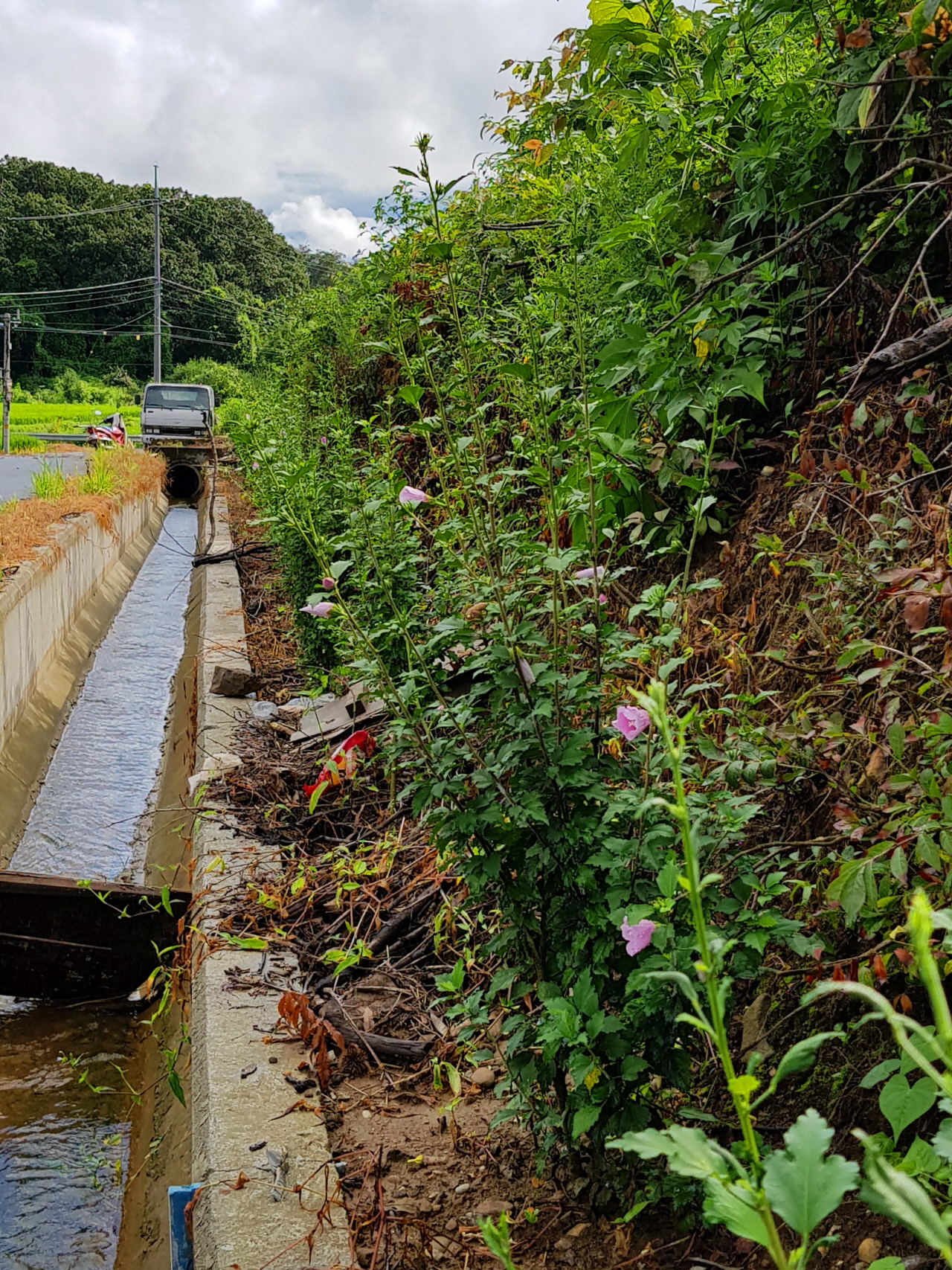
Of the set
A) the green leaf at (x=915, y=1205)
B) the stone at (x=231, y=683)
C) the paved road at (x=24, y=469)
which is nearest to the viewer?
the green leaf at (x=915, y=1205)

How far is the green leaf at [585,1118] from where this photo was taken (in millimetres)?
1437

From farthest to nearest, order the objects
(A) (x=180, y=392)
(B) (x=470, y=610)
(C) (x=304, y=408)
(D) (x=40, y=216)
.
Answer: (D) (x=40, y=216) < (A) (x=180, y=392) < (C) (x=304, y=408) < (B) (x=470, y=610)

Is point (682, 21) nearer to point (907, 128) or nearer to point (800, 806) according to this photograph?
point (907, 128)

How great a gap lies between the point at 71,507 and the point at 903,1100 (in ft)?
38.0

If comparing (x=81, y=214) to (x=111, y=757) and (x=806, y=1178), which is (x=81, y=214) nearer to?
(x=111, y=757)

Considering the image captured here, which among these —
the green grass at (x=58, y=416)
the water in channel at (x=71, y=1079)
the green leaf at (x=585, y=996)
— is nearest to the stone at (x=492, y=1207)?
the green leaf at (x=585, y=996)

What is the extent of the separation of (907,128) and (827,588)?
4.07ft

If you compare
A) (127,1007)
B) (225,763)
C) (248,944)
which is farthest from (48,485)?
(248,944)

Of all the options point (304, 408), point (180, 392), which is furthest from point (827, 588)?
point (180, 392)

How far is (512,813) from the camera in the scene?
5.17 feet

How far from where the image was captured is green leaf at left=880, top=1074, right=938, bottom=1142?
1.17 meters

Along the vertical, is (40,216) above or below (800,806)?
above

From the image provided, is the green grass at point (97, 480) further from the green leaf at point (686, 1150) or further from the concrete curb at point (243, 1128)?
the green leaf at point (686, 1150)

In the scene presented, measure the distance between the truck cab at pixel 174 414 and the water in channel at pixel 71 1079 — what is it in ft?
56.4
